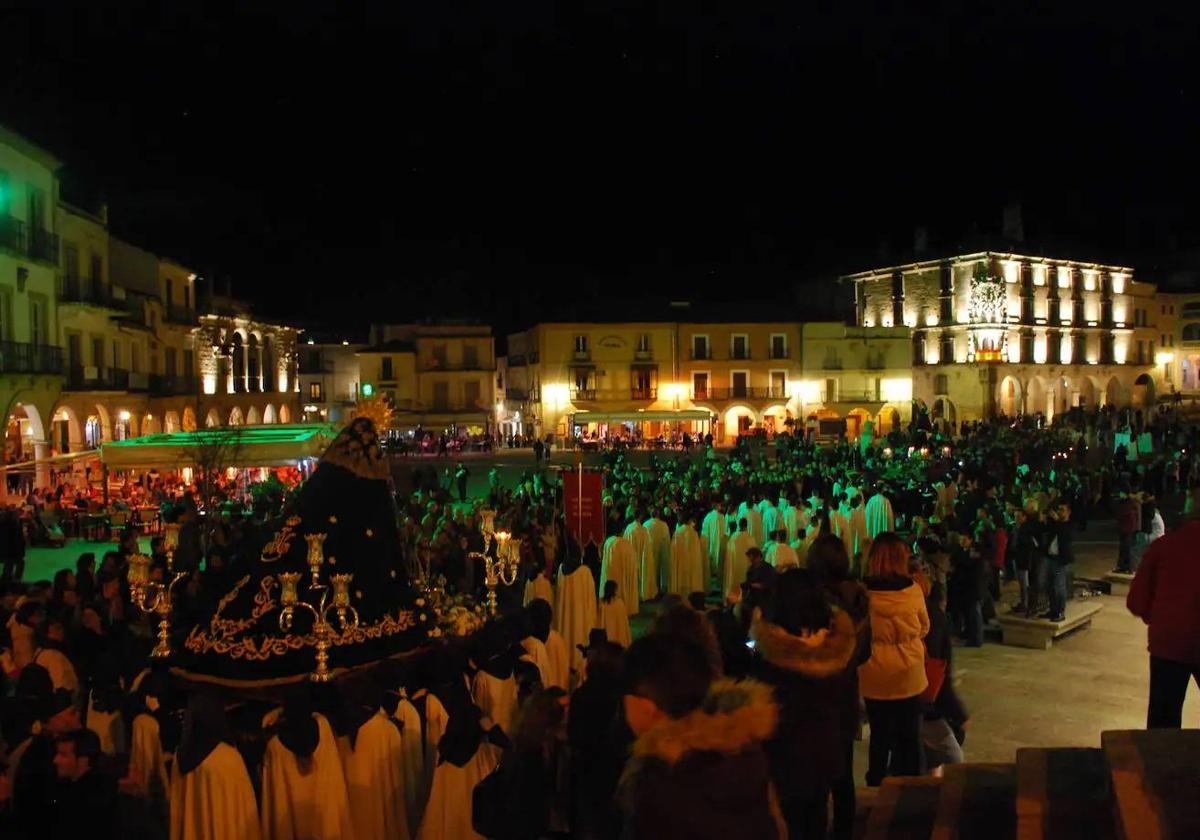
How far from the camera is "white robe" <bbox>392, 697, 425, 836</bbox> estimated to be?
5.62 meters

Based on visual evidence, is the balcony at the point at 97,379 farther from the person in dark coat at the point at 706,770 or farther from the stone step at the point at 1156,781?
the stone step at the point at 1156,781

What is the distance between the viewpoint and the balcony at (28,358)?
21625mm

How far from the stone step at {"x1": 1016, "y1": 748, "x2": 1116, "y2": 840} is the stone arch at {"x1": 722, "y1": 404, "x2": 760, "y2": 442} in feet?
147

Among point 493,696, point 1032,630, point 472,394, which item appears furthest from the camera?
point 472,394

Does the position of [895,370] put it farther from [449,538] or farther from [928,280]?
[449,538]

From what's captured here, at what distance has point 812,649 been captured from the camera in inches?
164

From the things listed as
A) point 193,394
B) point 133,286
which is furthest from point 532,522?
point 193,394

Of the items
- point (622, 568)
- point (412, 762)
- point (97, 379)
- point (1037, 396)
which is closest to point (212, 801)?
point (412, 762)

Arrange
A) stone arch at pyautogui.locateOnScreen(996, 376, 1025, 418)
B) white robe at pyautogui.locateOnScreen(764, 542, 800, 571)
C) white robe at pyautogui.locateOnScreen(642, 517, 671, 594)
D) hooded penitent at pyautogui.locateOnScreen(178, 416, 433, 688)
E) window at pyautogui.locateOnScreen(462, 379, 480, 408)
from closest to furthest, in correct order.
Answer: hooded penitent at pyautogui.locateOnScreen(178, 416, 433, 688) → white robe at pyautogui.locateOnScreen(764, 542, 800, 571) → white robe at pyautogui.locateOnScreen(642, 517, 671, 594) → window at pyautogui.locateOnScreen(462, 379, 480, 408) → stone arch at pyautogui.locateOnScreen(996, 376, 1025, 418)

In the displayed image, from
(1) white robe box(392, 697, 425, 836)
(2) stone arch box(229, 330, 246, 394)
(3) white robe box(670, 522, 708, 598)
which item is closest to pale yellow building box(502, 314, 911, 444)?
(2) stone arch box(229, 330, 246, 394)

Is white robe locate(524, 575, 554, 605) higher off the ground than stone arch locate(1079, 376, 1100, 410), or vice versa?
stone arch locate(1079, 376, 1100, 410)

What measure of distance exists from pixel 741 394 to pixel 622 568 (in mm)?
37405

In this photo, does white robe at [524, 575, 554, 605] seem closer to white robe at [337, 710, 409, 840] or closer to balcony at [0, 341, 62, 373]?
white robe at [337, 710, 409, 840]

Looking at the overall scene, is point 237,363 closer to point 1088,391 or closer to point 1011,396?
point 1011,396
